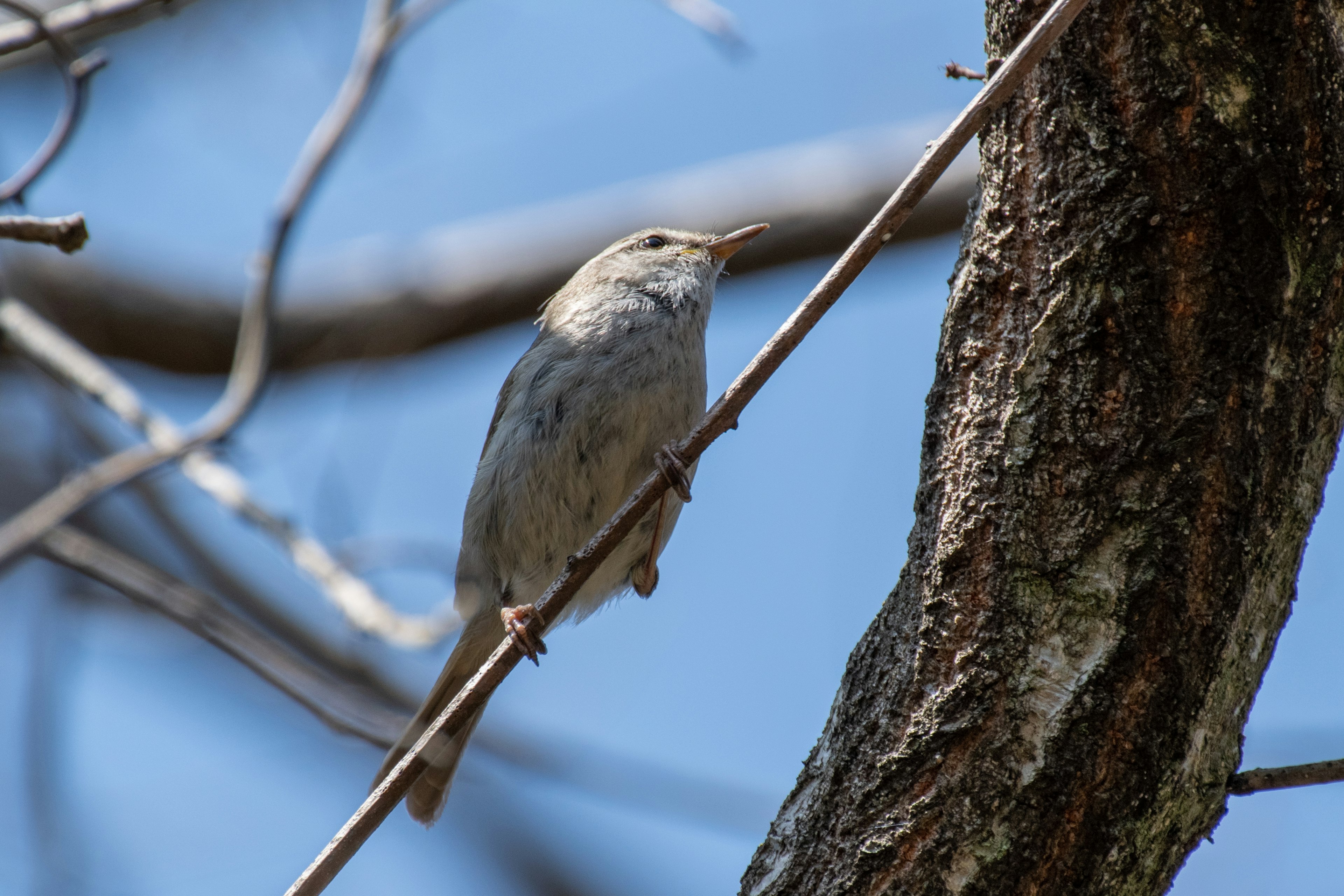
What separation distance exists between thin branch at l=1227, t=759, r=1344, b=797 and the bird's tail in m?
2.69

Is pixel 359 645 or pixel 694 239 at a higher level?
pixel 694 239

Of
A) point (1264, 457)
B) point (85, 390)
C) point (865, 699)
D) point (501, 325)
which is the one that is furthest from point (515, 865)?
point (1264, 457)

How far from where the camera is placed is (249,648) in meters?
2.65

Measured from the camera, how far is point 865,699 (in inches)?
95.0

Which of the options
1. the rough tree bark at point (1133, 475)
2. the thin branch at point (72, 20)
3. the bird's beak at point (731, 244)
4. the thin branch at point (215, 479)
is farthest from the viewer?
the bird's beak at point (731, 244)

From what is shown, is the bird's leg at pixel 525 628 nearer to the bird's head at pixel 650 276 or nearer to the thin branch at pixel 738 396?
the thin branch at pixel 738 396

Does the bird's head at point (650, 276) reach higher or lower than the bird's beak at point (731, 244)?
lower

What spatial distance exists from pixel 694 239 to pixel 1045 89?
3.13m

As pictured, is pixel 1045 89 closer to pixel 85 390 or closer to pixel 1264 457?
pixel 1264 457

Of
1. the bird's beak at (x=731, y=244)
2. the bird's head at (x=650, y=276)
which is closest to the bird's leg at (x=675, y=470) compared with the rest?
the bird's head at (x=650, y=276)

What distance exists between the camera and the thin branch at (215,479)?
394 centimetres

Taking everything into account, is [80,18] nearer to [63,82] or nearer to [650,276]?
[63,82]

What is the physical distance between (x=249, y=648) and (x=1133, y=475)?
1.95 meters

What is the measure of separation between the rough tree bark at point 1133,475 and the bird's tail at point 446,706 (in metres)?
2.40
